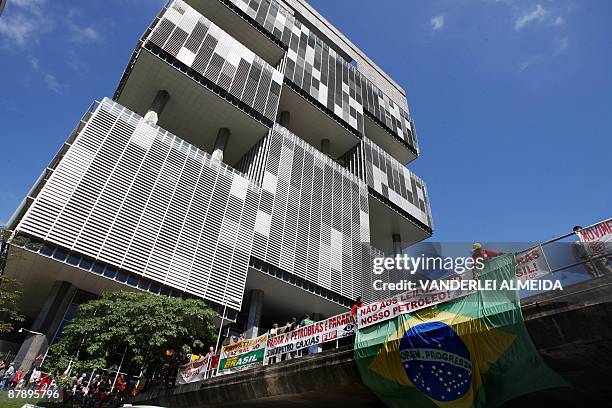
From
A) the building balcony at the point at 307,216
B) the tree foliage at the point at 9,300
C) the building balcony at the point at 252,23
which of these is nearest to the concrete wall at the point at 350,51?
the building balcony at the point at 252,23

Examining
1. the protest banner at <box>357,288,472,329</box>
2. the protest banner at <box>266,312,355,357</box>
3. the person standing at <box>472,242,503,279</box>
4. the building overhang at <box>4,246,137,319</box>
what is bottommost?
the protest banner at <box>266,312,355,357</box>

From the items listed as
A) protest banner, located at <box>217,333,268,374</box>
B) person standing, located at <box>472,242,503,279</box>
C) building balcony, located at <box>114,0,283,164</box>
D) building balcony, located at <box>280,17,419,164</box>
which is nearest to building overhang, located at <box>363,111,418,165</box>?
building balcony, located at <box>280,17,419,164</box>

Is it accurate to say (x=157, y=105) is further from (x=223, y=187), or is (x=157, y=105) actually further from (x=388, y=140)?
(x=388, y=140)

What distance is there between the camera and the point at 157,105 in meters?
31.9

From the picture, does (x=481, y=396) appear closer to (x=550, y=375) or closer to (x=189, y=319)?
(x=550, y=375)

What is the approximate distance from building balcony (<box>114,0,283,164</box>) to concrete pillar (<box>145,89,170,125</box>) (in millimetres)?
436

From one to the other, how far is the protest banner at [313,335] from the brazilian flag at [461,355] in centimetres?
139

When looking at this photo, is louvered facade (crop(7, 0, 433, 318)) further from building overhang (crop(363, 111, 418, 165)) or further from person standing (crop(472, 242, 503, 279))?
person standing (crop(472, 242, 503, 279))

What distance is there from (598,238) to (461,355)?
3.94m

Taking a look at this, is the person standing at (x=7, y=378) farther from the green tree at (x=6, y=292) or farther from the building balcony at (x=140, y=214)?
the building balcony at (x=140, y=214)

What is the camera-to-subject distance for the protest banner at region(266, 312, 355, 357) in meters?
11.4

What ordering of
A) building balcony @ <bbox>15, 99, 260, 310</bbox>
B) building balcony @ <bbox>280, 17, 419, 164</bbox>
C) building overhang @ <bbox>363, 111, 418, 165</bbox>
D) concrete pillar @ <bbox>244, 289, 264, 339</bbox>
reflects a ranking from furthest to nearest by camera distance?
building overhang @ <bbox>363, 111, 418, 165</bbox> < building balcony @ <bbox>280, 17, 419, 164</bbox> < concrete pillar @ <bbox>244, 289, 264, 339</bbox> < building balcony @ <bbox>15, 99, 260, 310</bbox>

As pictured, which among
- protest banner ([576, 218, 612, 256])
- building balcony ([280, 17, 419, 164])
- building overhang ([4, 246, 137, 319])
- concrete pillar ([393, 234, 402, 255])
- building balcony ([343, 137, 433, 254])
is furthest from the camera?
concrete pillar ([393, 234, 402, 255])

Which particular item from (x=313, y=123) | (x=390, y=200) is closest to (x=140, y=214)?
(x=313, y=123)
